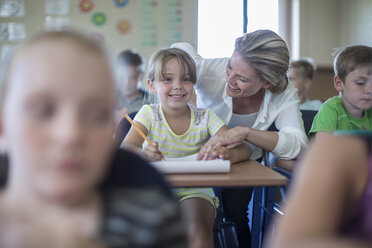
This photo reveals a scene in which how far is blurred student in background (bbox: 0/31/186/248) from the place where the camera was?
0.49 m

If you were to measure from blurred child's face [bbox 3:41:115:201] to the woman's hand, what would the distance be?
950 mm

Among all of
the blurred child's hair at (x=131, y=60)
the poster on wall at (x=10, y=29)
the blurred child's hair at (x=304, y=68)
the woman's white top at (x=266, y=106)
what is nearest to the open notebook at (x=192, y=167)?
the woman's white top at (x=266, y=106)

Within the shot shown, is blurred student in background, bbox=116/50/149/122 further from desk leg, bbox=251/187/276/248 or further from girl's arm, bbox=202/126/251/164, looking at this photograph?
girl's arm, bbox=202/126/251/164

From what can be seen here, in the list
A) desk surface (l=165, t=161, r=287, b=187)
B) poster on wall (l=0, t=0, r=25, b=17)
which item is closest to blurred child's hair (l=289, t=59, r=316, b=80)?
desk surface (l=165, t=161, r=287, b=187)

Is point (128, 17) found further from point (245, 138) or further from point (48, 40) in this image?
point (48, 40)

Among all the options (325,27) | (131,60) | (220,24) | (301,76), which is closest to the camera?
(131,60)

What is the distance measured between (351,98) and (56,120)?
1.67 m

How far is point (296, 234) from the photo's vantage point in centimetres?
56

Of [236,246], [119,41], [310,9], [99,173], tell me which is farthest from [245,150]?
[310,9]

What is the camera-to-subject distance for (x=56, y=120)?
489 millimetres

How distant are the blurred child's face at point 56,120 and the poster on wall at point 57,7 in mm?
4813

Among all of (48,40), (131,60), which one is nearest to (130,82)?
(131,60)

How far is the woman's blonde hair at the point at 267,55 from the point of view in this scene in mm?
1827

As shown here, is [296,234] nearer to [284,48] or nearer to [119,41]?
[284,48]
